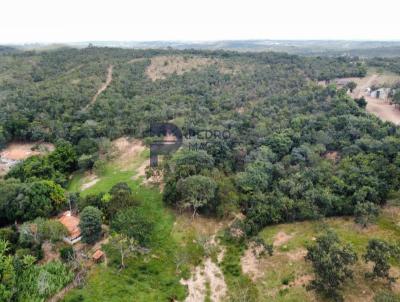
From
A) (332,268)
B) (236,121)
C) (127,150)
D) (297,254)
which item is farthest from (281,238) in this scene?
(127,150)

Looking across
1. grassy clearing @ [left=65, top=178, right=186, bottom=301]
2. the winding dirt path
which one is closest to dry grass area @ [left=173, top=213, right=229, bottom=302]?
grassy clearing @ [left=65, top=178, right=186, bottom=301]

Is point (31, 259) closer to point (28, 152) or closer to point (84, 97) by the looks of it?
point (28, 152)

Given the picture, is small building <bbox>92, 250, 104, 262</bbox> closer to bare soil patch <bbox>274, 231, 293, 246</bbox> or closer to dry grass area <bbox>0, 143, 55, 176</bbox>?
bare soil patch <bbox>274, 231, 293, 246</bbox>

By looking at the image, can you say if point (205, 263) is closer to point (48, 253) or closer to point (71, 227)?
point (71, 227)

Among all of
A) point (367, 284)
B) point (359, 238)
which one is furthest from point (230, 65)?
point (367, 284)

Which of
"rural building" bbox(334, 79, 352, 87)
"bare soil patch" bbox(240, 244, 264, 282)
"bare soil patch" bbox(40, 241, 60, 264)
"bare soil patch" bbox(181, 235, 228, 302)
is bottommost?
"bare soil patch" bbox(181, 235, 228, 302)

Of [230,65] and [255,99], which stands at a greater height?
[230,65]
